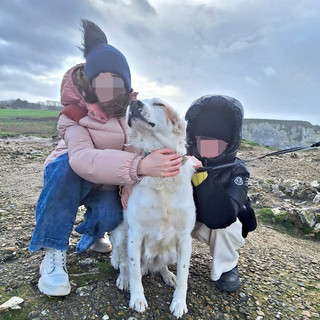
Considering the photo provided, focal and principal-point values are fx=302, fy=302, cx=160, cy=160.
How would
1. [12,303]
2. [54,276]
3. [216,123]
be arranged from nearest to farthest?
[12,303] → [54,276] → [216,123]

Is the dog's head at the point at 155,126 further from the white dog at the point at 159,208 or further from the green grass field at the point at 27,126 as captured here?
the green grass field at the point at 27,126

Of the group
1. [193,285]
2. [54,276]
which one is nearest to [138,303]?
[193,285]

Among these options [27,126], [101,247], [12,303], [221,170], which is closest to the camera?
[12,303]

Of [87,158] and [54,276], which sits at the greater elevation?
[87,158]

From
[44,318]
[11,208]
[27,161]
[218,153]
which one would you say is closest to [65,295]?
[44,318]

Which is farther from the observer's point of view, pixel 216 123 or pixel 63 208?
pixel 216 123

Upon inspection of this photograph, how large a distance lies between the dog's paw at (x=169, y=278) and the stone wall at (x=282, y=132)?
24.9 meters

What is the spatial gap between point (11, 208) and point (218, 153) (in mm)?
4066

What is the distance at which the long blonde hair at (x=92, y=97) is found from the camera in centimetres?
302

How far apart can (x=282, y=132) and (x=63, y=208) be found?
28005 millimetres

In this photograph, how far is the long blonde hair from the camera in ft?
9.92

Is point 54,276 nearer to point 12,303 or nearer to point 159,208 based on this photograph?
point 12,303

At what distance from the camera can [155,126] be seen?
2.72 meters

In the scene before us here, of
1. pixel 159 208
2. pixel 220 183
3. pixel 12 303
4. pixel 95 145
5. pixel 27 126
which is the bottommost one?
pixel 27 126
